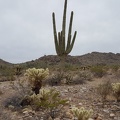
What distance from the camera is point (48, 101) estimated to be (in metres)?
7.14

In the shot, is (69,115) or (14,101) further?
(14,101)

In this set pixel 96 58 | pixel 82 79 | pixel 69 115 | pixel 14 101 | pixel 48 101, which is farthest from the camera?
pixel 96 58

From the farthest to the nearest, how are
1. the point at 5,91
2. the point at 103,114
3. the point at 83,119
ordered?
1. the point at 5,91
2. the point at 103,114
3. the point at 83,119

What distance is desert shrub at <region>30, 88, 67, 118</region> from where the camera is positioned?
6.67m

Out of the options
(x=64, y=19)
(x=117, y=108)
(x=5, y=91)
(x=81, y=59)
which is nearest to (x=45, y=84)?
(x=5, y=91)

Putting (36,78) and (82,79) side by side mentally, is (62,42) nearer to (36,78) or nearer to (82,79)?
(82,79)

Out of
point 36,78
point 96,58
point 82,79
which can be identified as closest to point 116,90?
point 36,78

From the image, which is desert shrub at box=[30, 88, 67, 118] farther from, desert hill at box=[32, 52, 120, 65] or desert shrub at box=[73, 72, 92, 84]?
desert hill at box=[32, 52, 120, 65]

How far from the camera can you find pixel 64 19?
40.4ft

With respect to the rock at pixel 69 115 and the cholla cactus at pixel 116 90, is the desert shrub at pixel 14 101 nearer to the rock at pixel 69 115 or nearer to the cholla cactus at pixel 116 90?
the rock at pixel 69 115

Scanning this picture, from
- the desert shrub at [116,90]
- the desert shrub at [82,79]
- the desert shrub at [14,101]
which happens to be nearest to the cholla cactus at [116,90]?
the desert shrub at [116,90]

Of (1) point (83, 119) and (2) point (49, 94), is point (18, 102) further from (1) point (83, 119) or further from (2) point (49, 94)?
(1) point (83, 119)

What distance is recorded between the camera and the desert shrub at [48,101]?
667 cm

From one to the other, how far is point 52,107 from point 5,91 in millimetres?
3086
